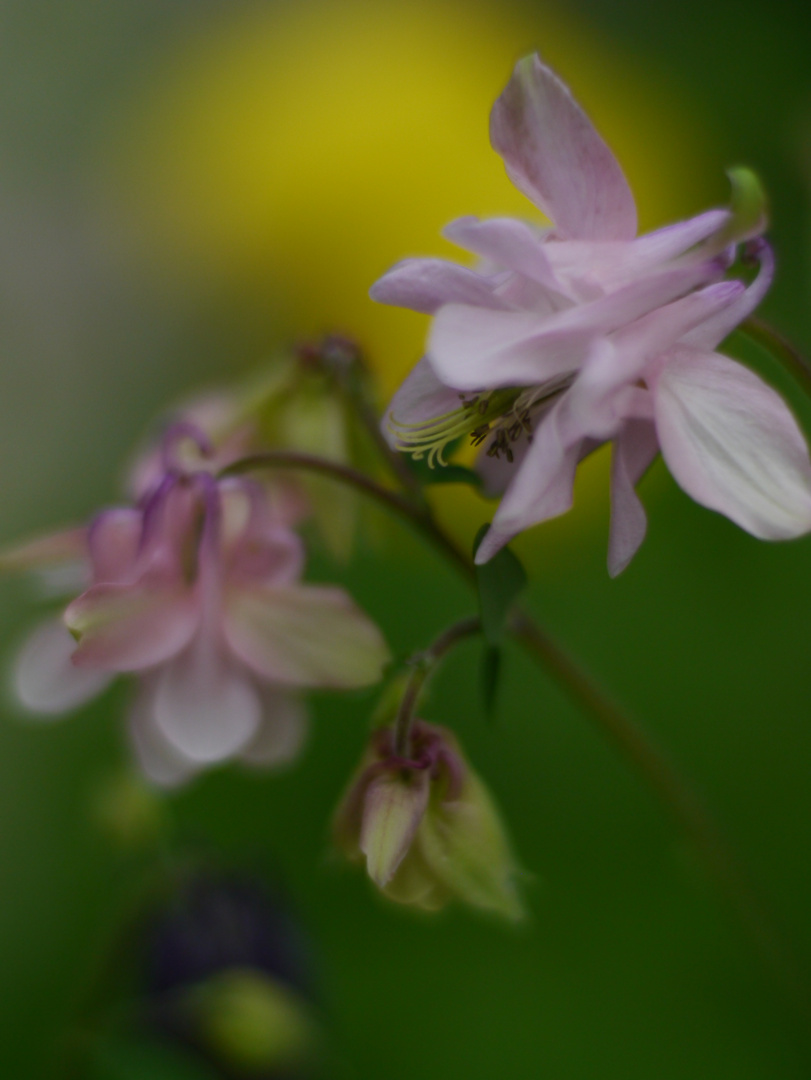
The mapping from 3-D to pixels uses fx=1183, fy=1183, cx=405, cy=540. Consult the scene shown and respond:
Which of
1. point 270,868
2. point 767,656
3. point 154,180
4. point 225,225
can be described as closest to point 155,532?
point 270,868

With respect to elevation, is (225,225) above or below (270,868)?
above

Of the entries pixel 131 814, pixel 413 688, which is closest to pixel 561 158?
pixel 413 688

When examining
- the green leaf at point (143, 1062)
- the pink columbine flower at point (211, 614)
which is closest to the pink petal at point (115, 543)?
the pink columbine flower at point (211, 614)

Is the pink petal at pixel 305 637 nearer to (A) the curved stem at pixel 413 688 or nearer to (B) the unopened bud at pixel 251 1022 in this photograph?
(A) the curved stem at pixel 413 688

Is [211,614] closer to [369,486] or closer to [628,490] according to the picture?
[369,486]

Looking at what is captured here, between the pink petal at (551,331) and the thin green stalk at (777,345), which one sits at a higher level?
the pink petal at (551,331)

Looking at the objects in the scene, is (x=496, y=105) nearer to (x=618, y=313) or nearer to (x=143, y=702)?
(x=618, y=313)

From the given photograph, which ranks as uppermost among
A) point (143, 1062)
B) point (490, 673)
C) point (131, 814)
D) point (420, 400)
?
point (420, 400)
